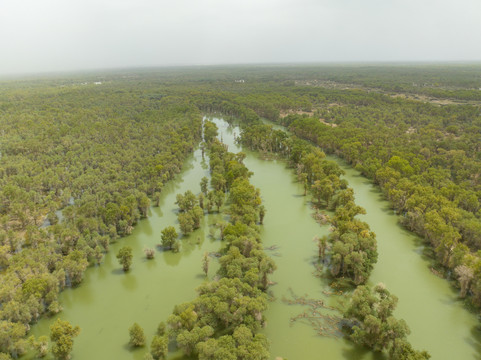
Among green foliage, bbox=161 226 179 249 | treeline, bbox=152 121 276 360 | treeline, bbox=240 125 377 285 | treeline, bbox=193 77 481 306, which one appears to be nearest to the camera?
treeline, bbox=152 121 276 360

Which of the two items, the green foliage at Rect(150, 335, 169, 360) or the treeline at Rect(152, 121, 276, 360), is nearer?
the treeline at Rect(152, 121, 276, 360)

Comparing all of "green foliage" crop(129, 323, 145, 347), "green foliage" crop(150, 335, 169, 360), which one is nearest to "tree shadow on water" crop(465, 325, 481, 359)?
"green foliage" crop(150, 335, 169, 360)

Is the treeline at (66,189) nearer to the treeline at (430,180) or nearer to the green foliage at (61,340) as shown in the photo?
the green foliage at (61,340)

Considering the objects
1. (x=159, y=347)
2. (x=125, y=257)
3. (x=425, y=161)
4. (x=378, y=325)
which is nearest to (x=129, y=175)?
(x=125, y=257)

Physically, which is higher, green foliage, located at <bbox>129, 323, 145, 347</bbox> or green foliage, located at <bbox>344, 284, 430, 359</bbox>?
green foliage, located at <bbox>344, 284, 430, 359</bbox>

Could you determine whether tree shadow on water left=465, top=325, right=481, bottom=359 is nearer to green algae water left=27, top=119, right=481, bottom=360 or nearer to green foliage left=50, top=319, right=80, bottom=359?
green algae water left=27, top=119, right=481, bottom=360

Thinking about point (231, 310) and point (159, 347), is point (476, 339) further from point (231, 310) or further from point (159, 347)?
point (159, 347)
